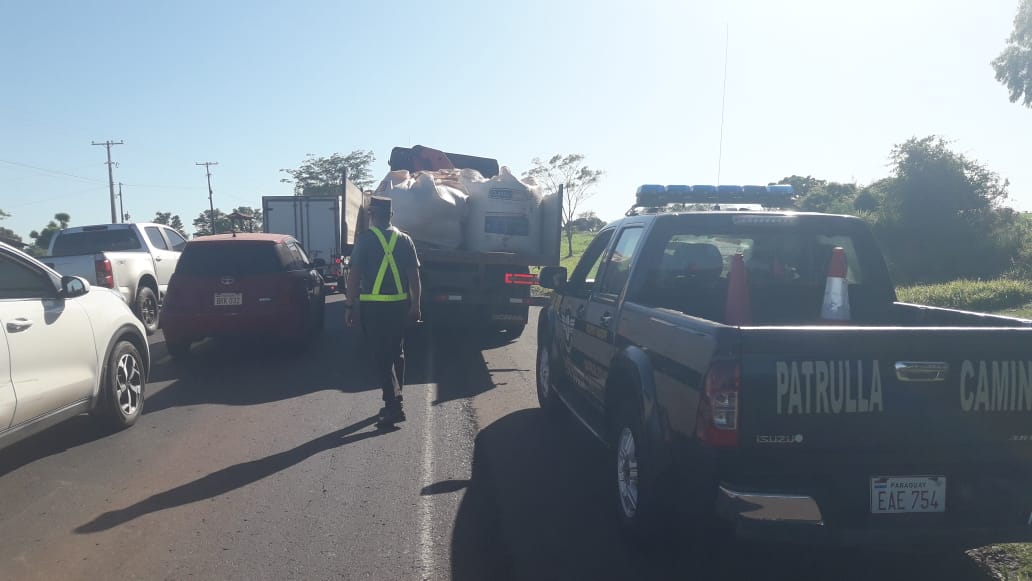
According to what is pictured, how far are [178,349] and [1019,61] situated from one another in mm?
32034

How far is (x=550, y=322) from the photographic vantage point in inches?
284

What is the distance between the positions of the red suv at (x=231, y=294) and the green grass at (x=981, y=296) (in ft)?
36.1

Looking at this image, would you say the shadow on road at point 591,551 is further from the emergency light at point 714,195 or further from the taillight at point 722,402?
the emergency light at point 714,195

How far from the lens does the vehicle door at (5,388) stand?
507 centimetres

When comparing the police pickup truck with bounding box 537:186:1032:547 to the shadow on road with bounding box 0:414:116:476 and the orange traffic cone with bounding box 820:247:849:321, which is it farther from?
the shadow on road with bounding box 0:414:116:476

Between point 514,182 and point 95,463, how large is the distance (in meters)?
7.11

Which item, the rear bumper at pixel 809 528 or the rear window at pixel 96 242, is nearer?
the rear bumper at pixel 809 528

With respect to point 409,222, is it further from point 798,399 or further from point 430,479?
point 798,399

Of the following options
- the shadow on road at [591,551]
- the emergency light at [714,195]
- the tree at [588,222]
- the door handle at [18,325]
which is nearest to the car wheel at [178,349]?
the door handle at [18,325]

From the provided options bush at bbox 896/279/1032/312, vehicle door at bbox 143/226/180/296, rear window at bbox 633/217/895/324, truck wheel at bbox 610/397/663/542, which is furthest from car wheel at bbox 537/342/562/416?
bush at bbox 896/279/1032/312

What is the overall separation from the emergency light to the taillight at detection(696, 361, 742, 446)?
9.56ft

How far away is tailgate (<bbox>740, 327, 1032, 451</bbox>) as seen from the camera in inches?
133

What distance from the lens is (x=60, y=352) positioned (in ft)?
19.3

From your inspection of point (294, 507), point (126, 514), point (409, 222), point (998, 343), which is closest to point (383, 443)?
point (294, 507)
